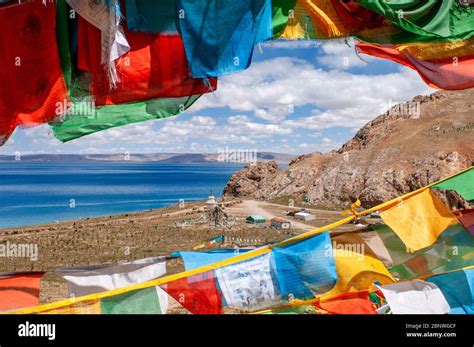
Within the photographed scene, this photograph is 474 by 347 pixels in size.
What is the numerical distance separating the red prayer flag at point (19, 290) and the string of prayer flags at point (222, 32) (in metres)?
2.62

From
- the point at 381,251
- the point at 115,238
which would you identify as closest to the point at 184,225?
the point at 115,238

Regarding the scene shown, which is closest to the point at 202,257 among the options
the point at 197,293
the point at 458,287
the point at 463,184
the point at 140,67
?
the point at 197,293

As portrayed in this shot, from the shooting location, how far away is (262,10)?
4340 millimetres

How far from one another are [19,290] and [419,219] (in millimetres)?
4243

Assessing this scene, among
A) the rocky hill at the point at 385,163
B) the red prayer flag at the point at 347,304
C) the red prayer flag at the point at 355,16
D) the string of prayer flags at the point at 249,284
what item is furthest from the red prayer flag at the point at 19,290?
the rocky hill at the point at 385,163

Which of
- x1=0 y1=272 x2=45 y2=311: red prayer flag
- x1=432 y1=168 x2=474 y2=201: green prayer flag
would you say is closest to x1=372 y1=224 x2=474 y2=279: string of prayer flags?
x1=432 y1=168 x2=474 y2=201: green prayer flag

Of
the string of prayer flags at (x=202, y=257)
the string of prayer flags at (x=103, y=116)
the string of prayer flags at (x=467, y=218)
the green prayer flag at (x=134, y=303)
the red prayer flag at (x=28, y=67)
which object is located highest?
the red prayer flag at (x=28, y=67)

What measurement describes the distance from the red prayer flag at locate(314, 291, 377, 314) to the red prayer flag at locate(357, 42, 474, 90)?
2689 mm

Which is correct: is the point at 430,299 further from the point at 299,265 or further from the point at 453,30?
the point at 453,30

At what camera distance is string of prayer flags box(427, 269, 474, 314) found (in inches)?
187

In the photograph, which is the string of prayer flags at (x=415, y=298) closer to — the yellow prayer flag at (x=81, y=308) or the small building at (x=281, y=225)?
the yellow prayer flag at (x=81, y=308)

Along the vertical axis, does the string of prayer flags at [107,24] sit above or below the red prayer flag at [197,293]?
above

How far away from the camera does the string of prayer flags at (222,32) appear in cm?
429
